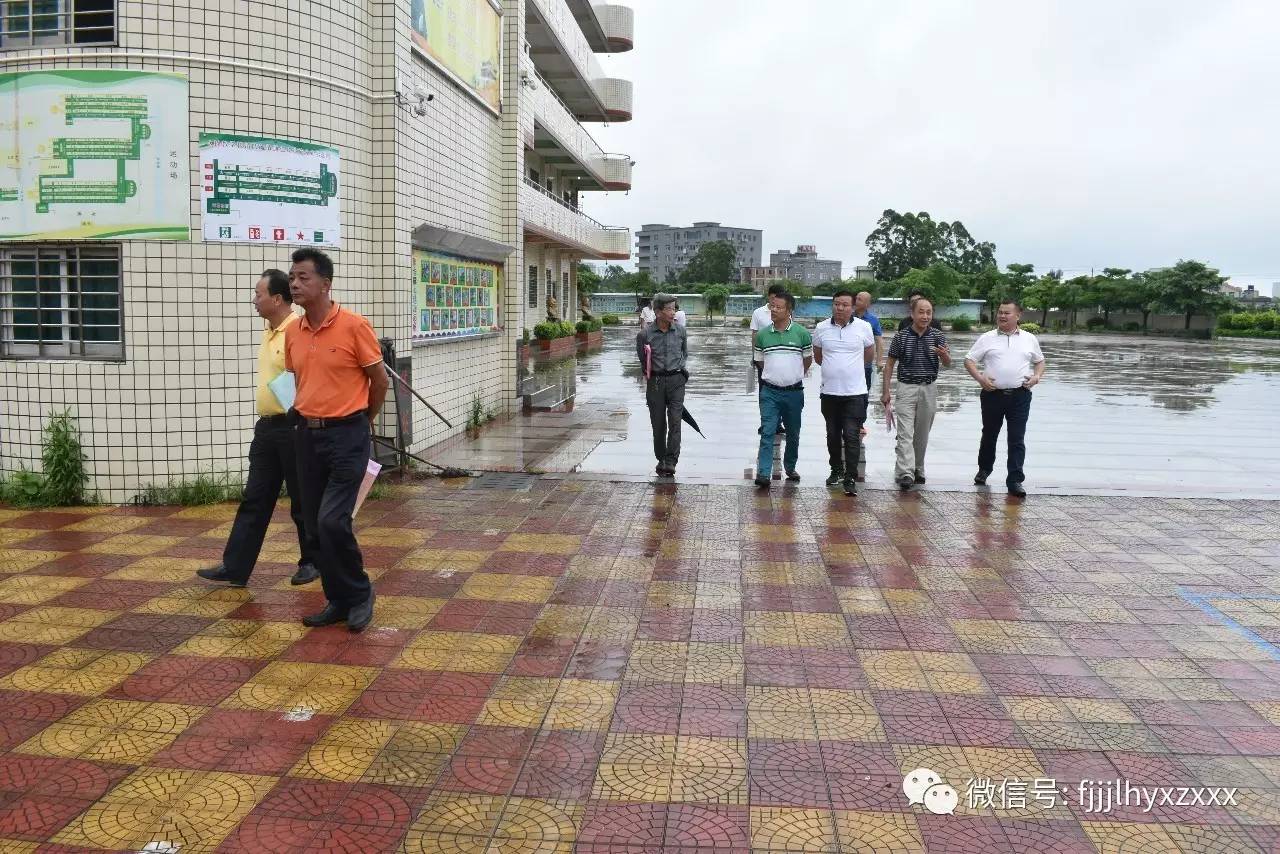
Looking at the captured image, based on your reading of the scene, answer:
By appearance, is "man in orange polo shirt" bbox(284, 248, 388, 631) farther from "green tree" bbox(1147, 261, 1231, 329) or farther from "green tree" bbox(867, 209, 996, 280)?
"green tree" bbox(867, 209, 996, 280)

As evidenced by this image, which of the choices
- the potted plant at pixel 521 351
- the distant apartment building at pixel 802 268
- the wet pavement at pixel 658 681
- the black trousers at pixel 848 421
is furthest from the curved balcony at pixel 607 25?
the distant apartment building at pixel 802 268

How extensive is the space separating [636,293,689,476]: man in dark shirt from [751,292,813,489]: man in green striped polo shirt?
0.81 metres

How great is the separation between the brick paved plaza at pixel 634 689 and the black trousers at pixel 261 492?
0.21 m

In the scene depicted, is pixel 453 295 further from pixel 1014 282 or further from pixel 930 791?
pixel 1014 282

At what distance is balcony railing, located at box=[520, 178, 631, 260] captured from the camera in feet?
76.7

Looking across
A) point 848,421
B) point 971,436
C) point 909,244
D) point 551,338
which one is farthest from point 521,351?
point 909,244

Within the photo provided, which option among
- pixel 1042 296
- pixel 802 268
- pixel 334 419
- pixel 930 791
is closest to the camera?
pixel 930 791

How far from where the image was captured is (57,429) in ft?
25.9

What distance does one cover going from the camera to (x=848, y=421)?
894 centimetres

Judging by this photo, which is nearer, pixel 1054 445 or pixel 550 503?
pixel 550 503

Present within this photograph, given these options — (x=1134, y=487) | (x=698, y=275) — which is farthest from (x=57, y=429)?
(x=698, y=275)

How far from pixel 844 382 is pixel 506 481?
3.12 meters

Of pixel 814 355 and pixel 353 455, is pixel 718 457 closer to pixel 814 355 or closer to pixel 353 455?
pixel 814 355

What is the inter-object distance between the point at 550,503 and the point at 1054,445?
23.0 ft
